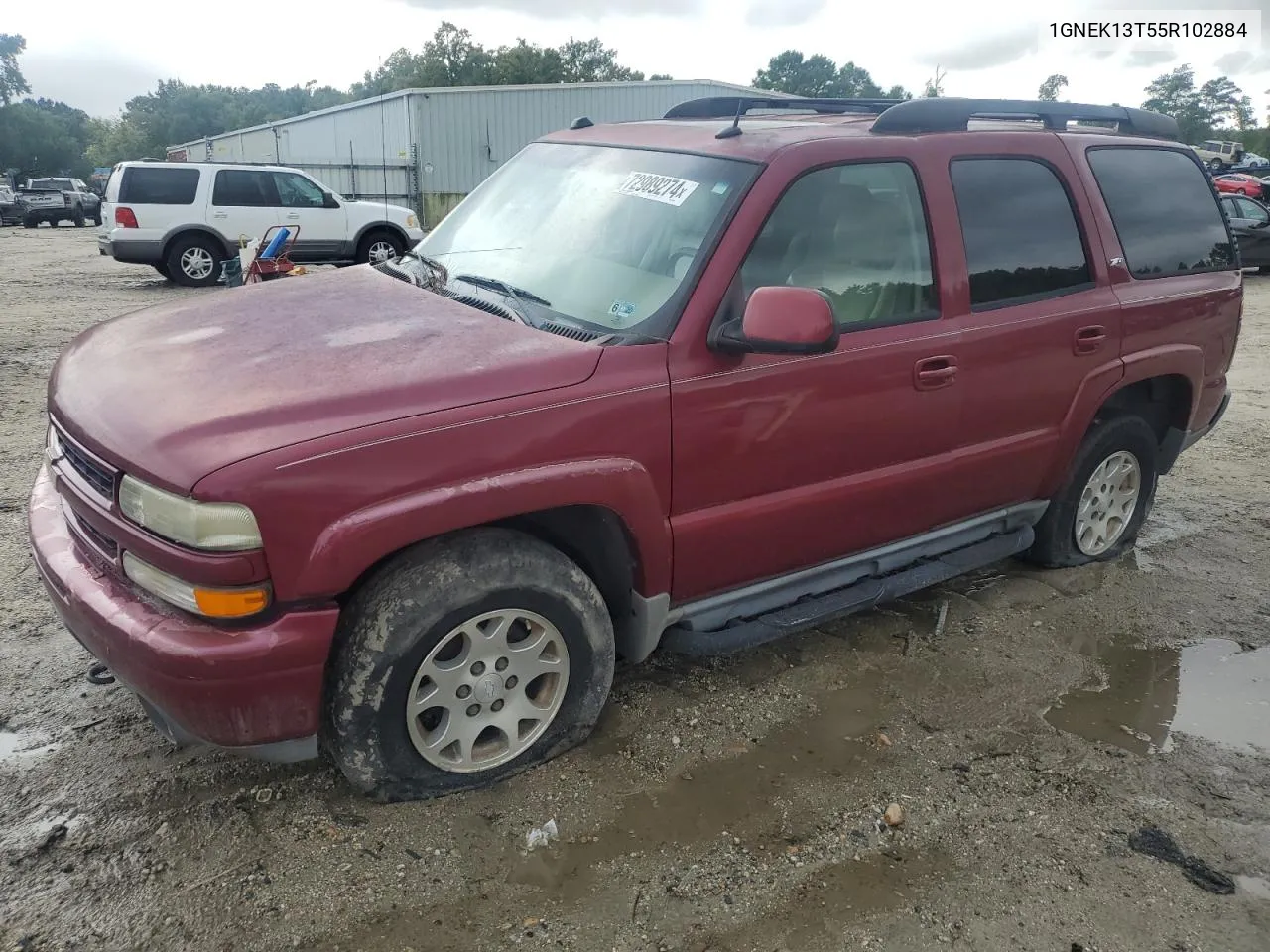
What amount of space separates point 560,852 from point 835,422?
61.3 inches

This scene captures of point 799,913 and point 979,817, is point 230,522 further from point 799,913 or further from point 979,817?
point 979,817

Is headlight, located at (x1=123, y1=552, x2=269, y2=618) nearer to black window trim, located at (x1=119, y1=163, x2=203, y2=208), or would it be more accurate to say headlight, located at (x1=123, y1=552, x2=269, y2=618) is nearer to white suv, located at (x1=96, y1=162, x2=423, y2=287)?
white suv, located at (x1=96, y1=162, x2=423, y2=287)

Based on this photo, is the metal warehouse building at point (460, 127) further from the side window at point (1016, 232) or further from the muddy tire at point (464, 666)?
the muddy tire at point (464, 666)

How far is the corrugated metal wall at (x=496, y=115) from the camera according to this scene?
989 inches

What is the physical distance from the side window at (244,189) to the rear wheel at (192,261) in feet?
2.04

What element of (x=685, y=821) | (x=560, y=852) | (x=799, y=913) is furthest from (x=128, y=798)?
(x=799, y=913)

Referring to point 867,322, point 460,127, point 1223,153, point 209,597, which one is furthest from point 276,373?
point 460,127

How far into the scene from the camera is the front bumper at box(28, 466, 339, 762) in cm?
225

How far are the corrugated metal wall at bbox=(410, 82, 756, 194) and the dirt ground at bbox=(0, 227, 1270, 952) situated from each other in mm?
23264

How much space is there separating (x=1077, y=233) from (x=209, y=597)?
3.43 meters

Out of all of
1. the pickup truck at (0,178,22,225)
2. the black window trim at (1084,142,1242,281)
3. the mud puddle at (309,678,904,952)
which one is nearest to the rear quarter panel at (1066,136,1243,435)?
the black window trim at (1084,142,1242,281)

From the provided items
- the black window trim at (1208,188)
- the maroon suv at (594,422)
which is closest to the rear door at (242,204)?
the maroon suv at (594,422)

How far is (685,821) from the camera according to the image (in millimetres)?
2707

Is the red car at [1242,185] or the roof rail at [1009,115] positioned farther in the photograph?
the red car at [1242,185]
